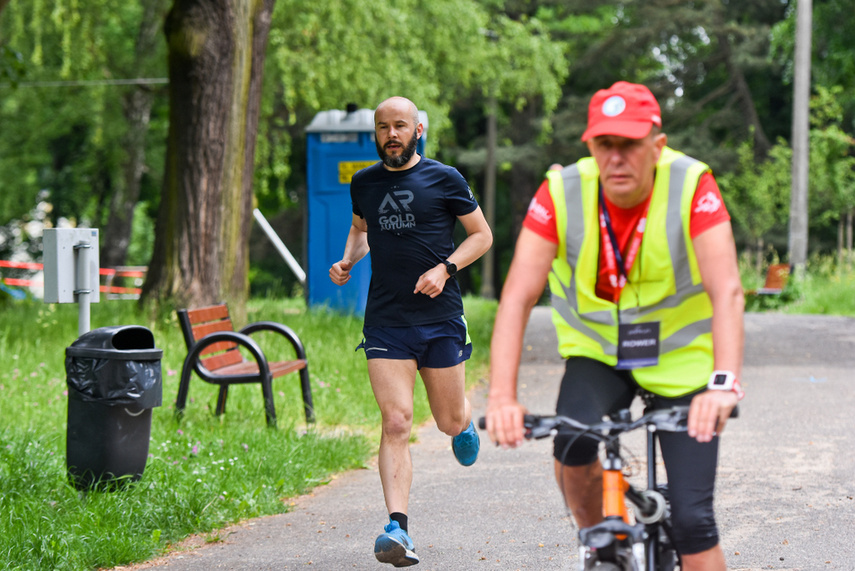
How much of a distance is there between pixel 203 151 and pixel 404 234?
20.7 ft

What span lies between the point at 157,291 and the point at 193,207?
3.05ft

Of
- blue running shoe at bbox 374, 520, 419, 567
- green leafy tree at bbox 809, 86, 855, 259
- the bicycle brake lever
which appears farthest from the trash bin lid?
green leafy tree at bbox 809, 86, 855, 259

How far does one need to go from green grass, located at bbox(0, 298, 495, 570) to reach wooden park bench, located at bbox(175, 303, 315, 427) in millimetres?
189

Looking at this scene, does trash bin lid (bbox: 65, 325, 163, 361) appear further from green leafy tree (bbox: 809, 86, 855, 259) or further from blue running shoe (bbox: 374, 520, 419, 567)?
Result: green leafy tree (bbox: 809, 86, 855, 259)

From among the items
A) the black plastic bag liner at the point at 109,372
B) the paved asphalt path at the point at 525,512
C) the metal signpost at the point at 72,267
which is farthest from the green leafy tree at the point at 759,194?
the black plastic bag liner at the point at 109,372

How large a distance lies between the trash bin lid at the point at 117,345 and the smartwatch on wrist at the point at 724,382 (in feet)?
11.7

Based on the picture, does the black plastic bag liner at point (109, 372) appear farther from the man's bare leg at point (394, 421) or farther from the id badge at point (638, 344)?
the id badge at point (638, 344)

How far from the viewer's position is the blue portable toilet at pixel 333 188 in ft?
41.6

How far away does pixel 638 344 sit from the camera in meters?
2.98

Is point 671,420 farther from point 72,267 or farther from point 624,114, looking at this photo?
point 72,267

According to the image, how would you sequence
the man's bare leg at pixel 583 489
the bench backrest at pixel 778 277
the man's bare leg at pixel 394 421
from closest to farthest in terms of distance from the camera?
the man's bare leg at pixel 583 489
the man's bare leg at pixel 394 421
the bench backrest at pixel 778 277

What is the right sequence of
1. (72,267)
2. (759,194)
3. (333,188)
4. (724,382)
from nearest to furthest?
1. (724,382)
2. (72,267)
3. (333,188)
4. (759,194)

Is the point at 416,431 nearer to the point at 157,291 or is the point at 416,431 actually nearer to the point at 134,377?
the point at 134,377

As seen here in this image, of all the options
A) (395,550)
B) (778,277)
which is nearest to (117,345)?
(395,550)
